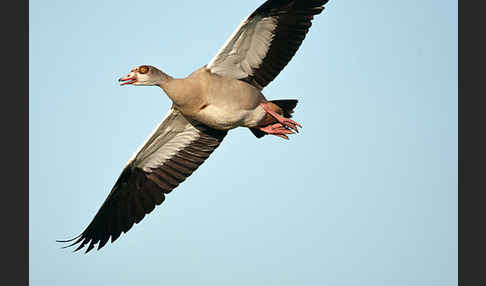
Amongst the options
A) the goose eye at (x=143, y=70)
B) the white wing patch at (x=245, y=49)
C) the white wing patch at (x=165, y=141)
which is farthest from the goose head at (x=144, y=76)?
the white wing patch at (x=165, y=141)

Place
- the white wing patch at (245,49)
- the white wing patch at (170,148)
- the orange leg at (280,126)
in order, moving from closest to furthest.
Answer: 1. the white wing patch at (245,49)
2. the orange leg at (280,126)
3. the white wing patch at (170,148)

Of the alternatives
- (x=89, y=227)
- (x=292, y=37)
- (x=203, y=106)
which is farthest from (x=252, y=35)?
(x=89, y=227)

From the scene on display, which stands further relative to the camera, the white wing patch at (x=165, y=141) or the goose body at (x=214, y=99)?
the white wing patch at (x=165, y=141)

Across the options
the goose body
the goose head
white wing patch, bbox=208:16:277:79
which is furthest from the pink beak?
white wing patch, bbox=208:16:277:79

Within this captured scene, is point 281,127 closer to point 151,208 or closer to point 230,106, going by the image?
point 230,106

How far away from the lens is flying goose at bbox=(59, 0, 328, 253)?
8469 mm

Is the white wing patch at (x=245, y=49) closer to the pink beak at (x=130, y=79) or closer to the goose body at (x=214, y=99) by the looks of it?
the goose body at (x=214, y=99)

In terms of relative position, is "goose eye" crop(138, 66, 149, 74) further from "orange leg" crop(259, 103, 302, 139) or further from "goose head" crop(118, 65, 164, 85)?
"orange leg" crop(259, 103, 302, 139)

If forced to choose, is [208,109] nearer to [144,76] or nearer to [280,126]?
[144,76]

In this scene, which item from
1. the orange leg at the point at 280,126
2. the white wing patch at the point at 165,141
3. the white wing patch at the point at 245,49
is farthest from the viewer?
the white wing patch at the point at 165,141

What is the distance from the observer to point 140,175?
993 cm

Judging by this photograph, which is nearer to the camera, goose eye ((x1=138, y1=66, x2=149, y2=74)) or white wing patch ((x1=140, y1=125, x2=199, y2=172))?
goose eye ((x1=138, y1=66, x2=149, y2=74))

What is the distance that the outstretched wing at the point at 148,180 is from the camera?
9.80 metres

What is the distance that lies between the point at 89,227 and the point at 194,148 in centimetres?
194
